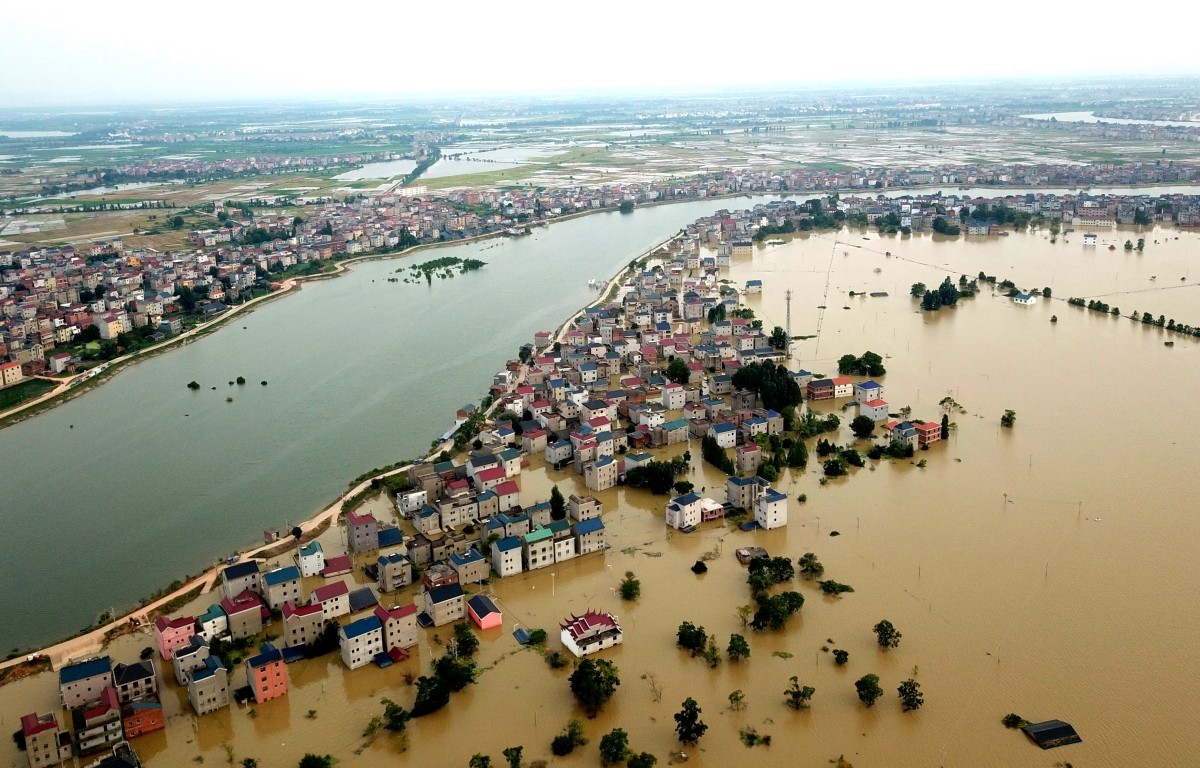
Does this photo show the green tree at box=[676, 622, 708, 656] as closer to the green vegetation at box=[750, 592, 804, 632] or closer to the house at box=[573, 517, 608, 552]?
the green vegetation at box=[750, 592, 804, 632]

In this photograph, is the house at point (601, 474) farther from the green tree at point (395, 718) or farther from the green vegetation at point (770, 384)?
the green tree at point (395, 718)

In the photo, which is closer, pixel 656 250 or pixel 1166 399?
pixel 1166 399

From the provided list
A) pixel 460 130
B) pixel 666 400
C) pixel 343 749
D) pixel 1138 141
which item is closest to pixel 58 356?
pixel 666 400

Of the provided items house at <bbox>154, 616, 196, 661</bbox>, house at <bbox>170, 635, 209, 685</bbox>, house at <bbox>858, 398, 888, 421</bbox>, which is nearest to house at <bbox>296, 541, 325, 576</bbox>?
house at <bbox>154, 616, 196, 661</bbox>

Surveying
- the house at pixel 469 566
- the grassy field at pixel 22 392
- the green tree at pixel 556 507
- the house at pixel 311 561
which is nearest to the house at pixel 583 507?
the green tree at pixel 556 507

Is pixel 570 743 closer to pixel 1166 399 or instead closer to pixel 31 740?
pixel 31 740
